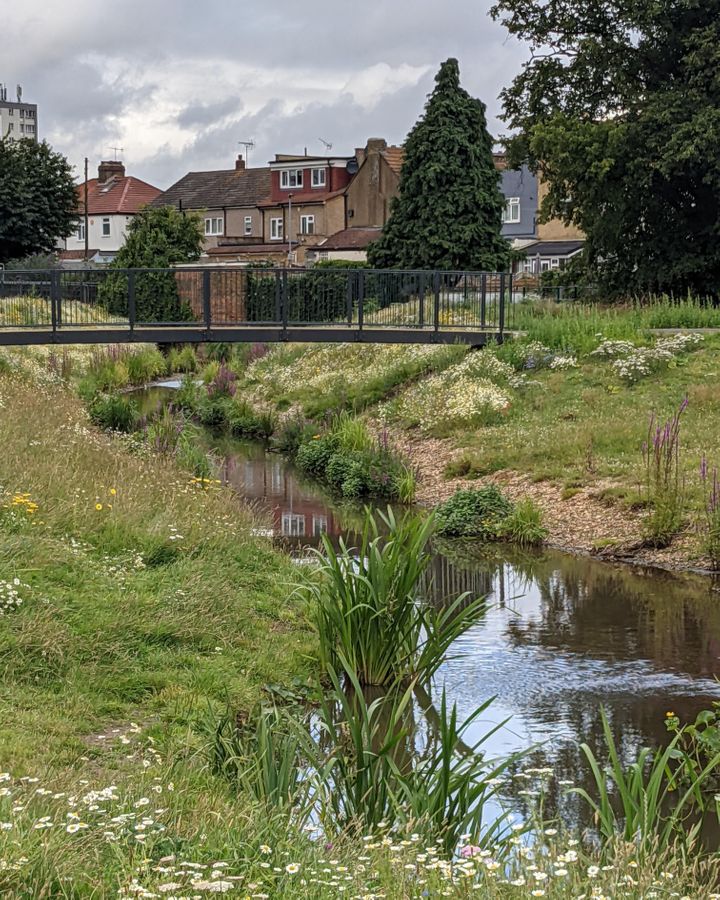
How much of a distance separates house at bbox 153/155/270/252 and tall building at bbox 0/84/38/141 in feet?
279

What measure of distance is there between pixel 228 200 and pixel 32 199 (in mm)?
31344

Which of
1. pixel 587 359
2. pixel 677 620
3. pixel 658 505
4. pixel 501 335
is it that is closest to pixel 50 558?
pixel 677 620

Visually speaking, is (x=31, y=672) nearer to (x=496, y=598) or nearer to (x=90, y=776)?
(x=90, y=776)

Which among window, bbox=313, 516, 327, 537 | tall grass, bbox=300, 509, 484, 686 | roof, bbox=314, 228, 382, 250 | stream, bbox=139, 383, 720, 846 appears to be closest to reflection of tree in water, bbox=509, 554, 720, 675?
stream, bbox=139, 383, 720, 846

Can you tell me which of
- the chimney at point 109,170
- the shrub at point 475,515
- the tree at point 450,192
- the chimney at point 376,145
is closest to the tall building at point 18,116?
the chimney at point 109,170

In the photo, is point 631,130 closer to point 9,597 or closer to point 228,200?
point 9,597

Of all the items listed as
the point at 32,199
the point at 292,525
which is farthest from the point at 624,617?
the point at 32,199

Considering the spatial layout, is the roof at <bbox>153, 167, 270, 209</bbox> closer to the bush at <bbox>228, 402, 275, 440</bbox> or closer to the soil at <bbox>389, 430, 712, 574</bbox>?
the bush at <bbox>228, 402, 275, 440</bbox>

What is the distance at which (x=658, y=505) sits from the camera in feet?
48.5

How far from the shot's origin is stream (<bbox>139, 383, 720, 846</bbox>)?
28.3 feet

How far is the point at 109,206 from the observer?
9031cm

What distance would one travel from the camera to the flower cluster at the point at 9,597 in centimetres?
827

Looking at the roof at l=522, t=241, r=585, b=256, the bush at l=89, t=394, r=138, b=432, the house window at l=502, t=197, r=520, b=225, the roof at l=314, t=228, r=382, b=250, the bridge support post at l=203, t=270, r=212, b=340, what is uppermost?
the house window at l=502, t=197, r=520, b=225

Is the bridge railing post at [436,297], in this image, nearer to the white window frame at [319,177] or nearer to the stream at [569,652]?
the stream at [569,652]
